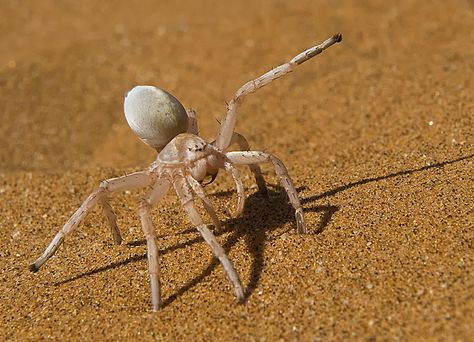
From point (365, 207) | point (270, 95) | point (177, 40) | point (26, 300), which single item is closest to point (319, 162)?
point (365, 207)


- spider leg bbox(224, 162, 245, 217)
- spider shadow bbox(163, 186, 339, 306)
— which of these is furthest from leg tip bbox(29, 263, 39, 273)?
spider leg bbox(224, 162, 245, 217)

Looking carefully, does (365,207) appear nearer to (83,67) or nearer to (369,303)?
(369,303)

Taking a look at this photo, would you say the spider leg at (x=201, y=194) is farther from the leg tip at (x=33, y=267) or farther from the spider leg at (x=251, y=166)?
the leg tip at (x=33, y=267)

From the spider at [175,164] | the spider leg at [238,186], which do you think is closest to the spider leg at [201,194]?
the spider at [175,164]

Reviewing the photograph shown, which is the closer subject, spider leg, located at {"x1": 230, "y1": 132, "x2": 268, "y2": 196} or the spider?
the spider

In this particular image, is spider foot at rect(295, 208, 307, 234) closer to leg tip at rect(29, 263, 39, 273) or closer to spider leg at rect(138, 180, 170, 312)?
spider leg at rect(138, 180, 170, 312)

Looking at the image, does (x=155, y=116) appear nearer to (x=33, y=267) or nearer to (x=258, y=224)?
(x=258, y=224)

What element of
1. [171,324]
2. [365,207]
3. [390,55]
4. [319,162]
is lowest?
A: [390,55]
